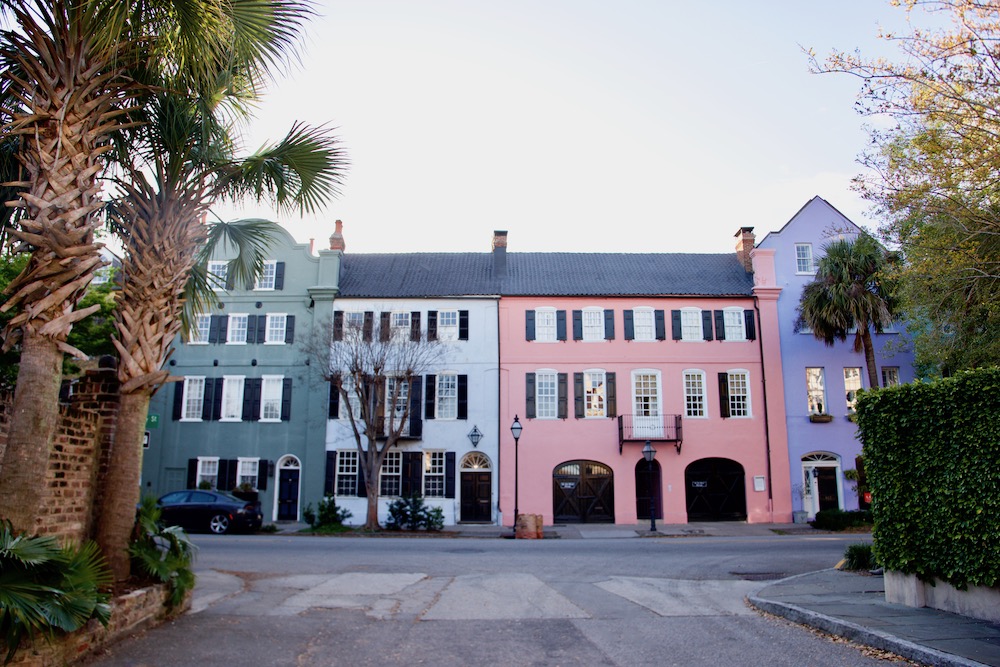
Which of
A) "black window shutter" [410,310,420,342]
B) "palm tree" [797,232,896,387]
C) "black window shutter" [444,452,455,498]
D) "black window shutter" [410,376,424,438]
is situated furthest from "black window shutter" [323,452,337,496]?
"palm tree" [797,232,896,387]

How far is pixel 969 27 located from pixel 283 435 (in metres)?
26.5

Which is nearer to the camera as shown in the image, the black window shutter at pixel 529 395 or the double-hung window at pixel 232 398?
the black window shutter at pixel 529 395

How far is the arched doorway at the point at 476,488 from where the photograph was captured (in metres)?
29.1

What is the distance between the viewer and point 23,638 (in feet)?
20.0

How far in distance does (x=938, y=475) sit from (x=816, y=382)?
22.6 metres

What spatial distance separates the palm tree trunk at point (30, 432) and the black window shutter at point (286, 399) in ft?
77.7

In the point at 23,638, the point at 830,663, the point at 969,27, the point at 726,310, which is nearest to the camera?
the point at 23,638

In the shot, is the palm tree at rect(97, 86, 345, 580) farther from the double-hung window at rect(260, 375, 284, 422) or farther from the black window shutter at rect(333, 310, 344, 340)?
the double-hung window at rect(260, 375, 284, 422)

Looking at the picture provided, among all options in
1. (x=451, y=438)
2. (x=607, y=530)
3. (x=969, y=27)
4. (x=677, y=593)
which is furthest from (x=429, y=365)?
(x=969, y=27)

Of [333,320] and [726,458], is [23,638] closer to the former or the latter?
[333,320]

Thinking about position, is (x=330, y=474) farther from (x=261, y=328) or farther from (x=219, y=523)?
(x=261, y=328)

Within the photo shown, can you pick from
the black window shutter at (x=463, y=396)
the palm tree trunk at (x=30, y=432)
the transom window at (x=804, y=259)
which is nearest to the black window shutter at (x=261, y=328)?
the black window shutter at (x=463, y=396)

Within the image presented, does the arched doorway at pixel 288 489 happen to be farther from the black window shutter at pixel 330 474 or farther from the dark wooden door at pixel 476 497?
the dark wooden door at pixel 476 497

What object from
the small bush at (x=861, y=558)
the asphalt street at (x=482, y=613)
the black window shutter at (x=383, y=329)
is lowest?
the asphalt street at (x=482, y=613)
